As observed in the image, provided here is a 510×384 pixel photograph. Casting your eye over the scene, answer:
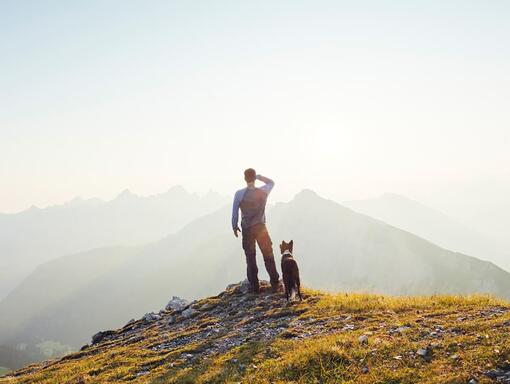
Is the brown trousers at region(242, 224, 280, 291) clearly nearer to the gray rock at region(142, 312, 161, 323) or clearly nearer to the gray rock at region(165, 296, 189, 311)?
the gray rock at region(142, 312, 161, 323)

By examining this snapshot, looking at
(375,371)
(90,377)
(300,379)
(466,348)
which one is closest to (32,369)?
(90,377)

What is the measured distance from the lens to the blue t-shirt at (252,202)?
1852 centimetres

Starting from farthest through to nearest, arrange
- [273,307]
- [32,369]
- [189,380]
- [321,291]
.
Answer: [32,369], [321,291], [273,307], [189,380]

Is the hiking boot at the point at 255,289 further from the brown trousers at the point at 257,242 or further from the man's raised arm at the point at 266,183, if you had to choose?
the man's raised arm at the point at 266,183

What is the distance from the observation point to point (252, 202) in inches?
731

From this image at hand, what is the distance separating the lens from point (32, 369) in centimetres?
2155

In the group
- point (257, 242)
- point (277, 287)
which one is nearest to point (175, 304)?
point (277, 287)

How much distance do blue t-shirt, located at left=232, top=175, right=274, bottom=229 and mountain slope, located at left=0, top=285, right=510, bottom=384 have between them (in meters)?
3.82

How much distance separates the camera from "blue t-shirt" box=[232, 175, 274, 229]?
18.5 m

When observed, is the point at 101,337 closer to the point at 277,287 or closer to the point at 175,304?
the point at 175,304

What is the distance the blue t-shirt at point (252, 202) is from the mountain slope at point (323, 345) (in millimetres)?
3825

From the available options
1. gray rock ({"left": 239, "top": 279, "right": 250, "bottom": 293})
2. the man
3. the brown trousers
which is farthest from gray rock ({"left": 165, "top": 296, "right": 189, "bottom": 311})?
the man

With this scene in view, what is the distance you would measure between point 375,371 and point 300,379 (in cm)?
165

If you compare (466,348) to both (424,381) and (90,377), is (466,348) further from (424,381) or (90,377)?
(90,377)
